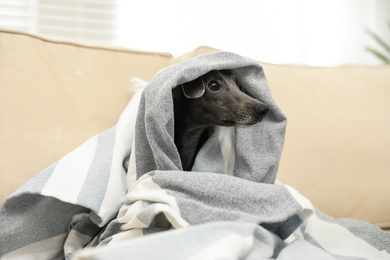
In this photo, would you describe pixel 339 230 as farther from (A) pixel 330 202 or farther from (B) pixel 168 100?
(B) pixel 168 100

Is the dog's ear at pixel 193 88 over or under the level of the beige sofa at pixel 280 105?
over

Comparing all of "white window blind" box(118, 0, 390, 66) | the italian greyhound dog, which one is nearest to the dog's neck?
the italian greyhound dog

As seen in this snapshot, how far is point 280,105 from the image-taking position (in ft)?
4.00

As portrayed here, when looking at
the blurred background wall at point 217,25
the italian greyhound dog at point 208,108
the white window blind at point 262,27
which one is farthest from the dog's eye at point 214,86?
the white window blind at point 262,27

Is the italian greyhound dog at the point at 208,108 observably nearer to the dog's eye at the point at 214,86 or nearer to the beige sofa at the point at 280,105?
the dog's eye at the point at 214,86

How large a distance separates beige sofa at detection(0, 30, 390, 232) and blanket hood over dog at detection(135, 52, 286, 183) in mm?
280

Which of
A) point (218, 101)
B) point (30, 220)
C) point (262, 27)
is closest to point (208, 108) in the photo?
point (218, 101)

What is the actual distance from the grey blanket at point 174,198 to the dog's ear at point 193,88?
5cm

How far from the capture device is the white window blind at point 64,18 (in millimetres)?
1870

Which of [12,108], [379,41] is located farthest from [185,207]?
[379,41]

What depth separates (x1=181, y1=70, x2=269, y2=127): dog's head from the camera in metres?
0.88

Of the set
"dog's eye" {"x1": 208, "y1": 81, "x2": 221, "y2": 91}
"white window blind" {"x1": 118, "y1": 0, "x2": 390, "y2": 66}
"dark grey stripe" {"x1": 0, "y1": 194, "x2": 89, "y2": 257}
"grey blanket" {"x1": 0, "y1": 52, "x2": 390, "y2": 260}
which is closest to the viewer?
"grey blanket" {"x1": 0, "y1": 52, "x2": 390, "y2": 260}

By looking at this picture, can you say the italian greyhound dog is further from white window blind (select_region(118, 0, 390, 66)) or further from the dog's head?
white window blind (select_region(118, 0, 390, 66))

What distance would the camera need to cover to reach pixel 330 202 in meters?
1.20
